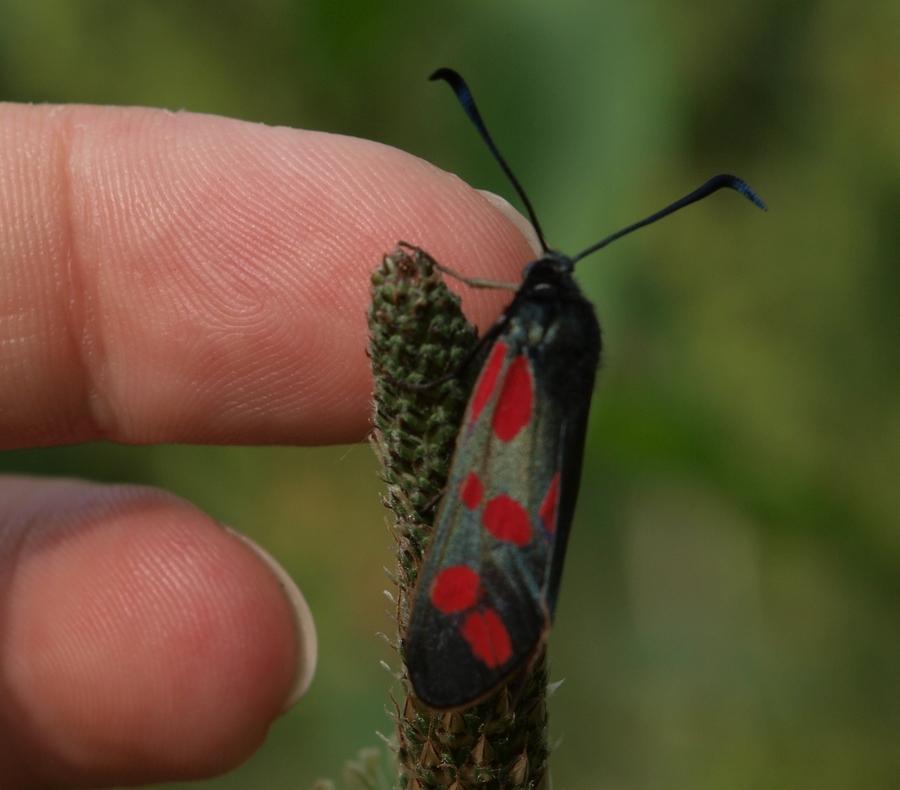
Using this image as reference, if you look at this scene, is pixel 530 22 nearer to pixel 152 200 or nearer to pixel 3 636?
pixel 152 200

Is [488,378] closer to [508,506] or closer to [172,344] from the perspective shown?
[508,506]

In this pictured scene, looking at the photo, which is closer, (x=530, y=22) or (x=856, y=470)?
(x=856, y=470)

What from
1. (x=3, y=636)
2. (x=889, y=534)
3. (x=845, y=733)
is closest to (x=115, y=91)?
(x=3, y=636)

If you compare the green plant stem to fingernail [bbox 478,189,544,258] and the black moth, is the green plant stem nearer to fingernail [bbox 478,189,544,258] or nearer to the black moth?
the black moth

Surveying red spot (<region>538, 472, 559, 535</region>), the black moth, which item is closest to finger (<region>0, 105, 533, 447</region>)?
the black moth

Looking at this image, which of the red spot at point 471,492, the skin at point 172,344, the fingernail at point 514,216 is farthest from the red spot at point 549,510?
the fingernail at point 514,216
